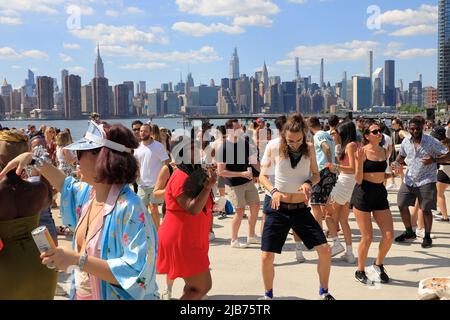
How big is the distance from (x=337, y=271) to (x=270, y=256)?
1.61 metres

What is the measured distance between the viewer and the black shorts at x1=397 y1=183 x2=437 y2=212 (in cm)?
700

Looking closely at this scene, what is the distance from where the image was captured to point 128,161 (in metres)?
2.49

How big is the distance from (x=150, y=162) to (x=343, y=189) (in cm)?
277

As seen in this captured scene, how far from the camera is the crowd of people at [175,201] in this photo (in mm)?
2398

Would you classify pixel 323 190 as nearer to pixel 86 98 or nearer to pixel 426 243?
pixel 426 243

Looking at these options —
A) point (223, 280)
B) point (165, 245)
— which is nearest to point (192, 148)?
point (165, 245)

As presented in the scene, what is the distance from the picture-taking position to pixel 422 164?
703 centimetres

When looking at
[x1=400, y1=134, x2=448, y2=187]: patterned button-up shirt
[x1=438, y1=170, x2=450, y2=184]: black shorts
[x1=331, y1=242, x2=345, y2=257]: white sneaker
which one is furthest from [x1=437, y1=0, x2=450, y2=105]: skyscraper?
[x1=331, y1=242, x2=345, y2=257]: white sneaker

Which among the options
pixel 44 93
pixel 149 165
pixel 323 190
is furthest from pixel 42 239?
pixel 44 93

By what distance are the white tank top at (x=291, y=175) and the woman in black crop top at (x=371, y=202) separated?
940mm

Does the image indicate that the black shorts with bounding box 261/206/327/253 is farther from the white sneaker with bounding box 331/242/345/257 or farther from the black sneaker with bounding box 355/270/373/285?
the white sneaker with bounding box 331/242/345/257

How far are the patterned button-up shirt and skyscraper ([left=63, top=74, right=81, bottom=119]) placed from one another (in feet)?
444

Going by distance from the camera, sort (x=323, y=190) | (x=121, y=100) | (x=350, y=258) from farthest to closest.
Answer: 1. (x=121, y=100)
2. (x=323, y=190)
3. (x=350, y=258)

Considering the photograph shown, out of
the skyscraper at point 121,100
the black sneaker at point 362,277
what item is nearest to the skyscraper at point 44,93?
the skyscraper at point 121,100
